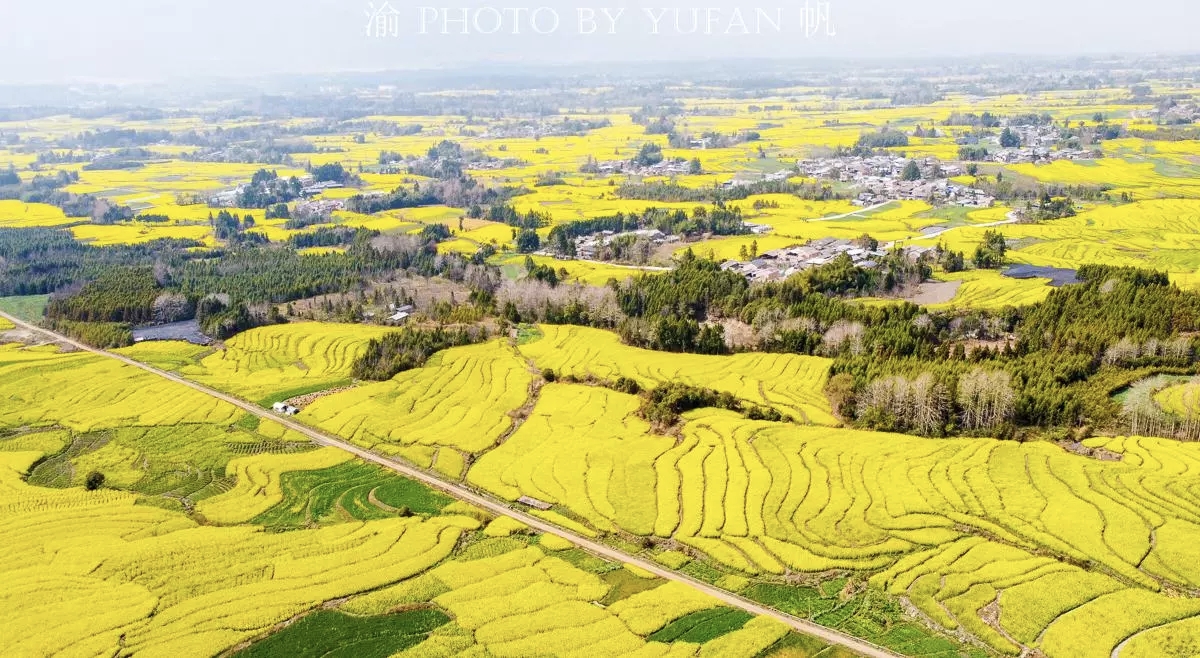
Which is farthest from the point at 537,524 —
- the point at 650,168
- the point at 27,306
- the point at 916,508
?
the point at 650,168

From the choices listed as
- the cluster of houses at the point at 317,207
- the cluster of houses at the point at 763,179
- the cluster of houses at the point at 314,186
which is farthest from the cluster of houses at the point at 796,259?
the cluster of houses at the point at 314,186

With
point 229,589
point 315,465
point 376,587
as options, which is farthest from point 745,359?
point 229,589

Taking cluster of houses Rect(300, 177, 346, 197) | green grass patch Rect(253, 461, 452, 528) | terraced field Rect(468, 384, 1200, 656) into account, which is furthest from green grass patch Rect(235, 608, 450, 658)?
cluster of houses Rect(300, 177, 346, 197)

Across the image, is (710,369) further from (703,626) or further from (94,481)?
(94,481)

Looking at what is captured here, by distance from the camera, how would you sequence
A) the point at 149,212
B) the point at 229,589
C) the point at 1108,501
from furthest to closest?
the point at 149,212, the point at 1108,501, the point at 229,589

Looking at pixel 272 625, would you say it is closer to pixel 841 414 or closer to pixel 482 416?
pixel 482 416

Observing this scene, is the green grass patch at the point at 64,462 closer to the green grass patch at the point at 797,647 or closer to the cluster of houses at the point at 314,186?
the green grass patch at the point at 797,647
